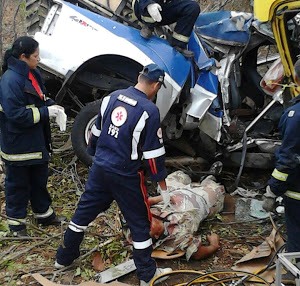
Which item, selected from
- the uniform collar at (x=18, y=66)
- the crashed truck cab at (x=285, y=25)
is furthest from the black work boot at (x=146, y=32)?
the uniform collar at (x=18, y=66)

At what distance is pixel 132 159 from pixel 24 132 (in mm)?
1161

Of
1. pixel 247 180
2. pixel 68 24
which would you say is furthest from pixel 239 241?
pixel 68 24

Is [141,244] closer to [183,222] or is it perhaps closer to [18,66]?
[183,222]

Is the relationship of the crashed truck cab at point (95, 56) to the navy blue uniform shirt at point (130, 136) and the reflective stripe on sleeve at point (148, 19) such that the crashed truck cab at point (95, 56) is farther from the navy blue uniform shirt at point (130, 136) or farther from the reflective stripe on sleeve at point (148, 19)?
the navy blue uniform shirt at point (130, 136)

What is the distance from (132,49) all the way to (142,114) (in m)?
1.72

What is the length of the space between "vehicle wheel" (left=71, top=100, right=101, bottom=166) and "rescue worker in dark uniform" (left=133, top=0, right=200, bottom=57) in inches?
34.7

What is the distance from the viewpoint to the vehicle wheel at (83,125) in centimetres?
553

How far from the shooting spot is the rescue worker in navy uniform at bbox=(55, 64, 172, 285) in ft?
12.5

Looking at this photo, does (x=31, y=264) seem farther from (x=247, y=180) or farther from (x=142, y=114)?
(x=247, y=180)

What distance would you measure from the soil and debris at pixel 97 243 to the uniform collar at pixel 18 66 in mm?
1361

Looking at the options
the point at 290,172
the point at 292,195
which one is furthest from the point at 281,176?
the point at 292,195

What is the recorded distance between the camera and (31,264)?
445 centimetres

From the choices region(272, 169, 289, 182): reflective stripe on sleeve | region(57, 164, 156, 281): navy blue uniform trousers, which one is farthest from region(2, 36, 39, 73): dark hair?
region(272, 169, 289, 182): reflective stripe on sleeve

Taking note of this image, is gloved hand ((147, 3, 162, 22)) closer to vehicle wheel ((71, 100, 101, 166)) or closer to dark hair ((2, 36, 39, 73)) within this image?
vehicle wheel ((71, 100, 101, 166))
